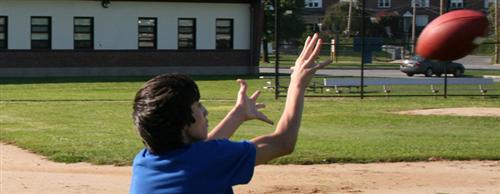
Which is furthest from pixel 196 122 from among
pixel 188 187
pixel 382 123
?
pixel 382 123

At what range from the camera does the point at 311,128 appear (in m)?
21.9

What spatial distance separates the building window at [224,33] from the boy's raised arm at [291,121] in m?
50.4

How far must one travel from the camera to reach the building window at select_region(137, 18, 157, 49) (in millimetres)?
53219

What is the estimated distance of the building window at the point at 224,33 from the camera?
55.0m

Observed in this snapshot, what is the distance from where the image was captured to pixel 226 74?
54969mm

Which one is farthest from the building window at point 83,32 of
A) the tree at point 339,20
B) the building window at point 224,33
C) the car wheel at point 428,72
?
the tree at point 339,20

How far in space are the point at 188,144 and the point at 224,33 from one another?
51.1m

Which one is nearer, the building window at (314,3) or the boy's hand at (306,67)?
the boy's hand at (306,67)

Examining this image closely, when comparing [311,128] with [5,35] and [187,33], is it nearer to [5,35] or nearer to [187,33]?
[5,35]

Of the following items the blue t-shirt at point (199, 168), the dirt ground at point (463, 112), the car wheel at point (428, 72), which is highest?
the blue t-shirt at point (199, 168)

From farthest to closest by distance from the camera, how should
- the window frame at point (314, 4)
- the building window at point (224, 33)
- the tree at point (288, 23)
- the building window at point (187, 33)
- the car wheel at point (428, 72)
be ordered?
1. the window frame at point (314, 4)
2. the tree at point (288, 23)
3. the building window at point (224, 33)
4. the building window at point (187, 33)
5. the car wheel at point (428, 72)

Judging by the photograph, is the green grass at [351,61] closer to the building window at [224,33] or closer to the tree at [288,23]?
the tree at [288,23]

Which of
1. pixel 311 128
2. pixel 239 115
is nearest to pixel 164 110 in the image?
pixel 239 115

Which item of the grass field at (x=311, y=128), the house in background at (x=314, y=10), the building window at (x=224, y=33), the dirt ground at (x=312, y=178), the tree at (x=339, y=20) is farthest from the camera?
the house in background at (x=314, y=10)
